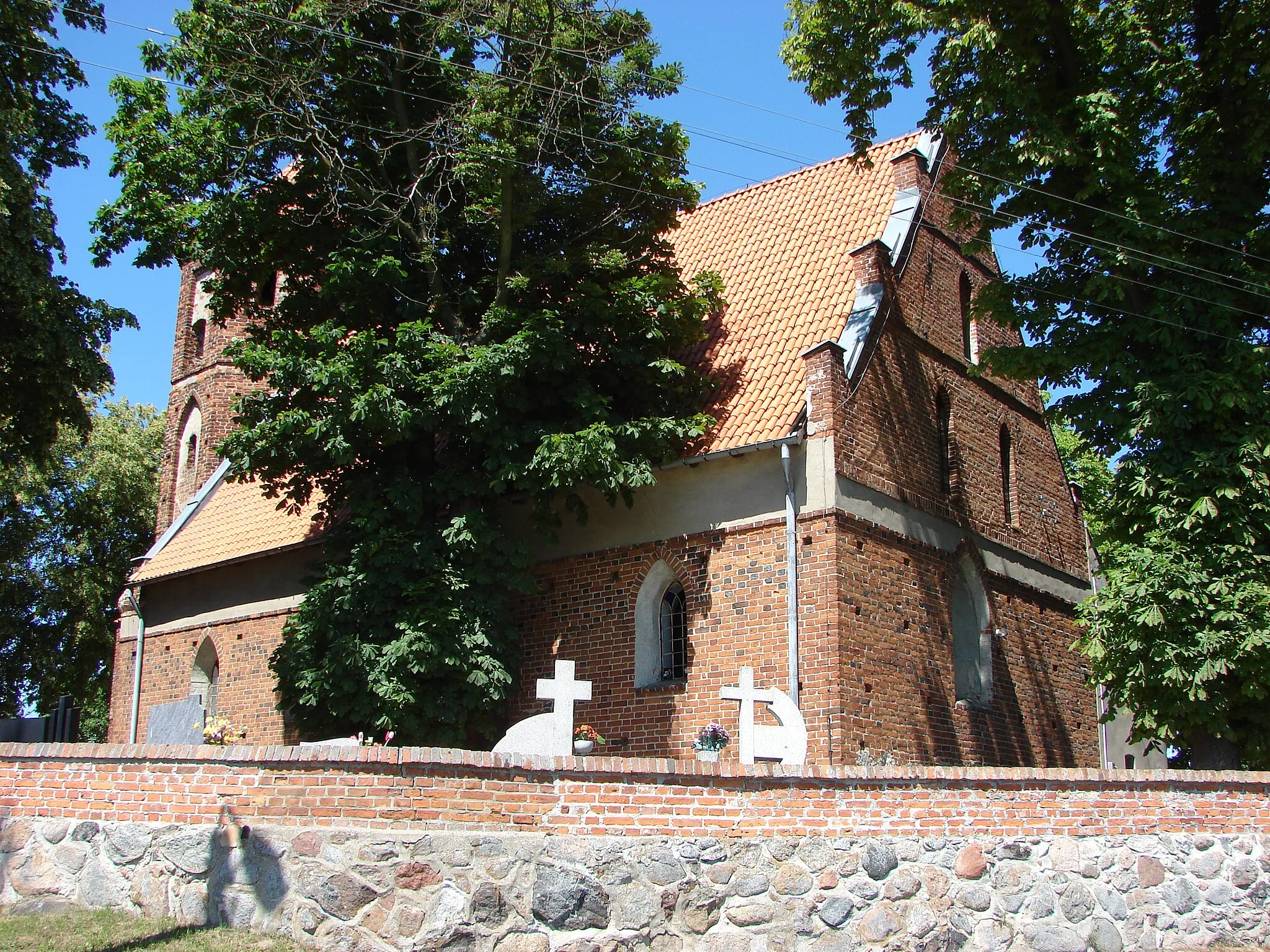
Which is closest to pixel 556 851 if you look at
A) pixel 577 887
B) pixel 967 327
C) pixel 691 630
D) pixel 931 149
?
pixel 577 887

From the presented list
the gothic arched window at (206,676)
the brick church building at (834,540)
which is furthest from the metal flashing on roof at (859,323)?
the gothic arched window at (206,676)

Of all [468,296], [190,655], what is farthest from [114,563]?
[468,296]

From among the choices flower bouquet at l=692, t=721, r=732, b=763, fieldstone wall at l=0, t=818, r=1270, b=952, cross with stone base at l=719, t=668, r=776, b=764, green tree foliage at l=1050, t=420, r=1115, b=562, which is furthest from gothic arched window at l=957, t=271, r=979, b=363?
fieldstone wall at l=0, t=818, r=1270, b=952

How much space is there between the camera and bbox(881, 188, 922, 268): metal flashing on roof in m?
16.7

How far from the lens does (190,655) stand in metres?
22.1

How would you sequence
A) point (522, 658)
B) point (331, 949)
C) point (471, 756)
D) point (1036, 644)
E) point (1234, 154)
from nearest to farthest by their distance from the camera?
1. point (331, 949)
2. point (471, 756)
3. point (1234, 154)
4. point (522, 658)
5. point (1036, 644)

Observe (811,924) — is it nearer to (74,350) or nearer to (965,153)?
(965,153)

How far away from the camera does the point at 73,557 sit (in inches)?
1334

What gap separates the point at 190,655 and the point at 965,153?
15980 millimetres

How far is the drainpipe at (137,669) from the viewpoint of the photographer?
2298 centimetres

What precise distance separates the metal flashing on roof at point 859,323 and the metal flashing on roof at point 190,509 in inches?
545

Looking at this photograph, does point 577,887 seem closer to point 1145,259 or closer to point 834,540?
point 834,540

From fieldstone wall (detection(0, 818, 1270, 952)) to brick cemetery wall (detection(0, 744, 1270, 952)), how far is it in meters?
0.01

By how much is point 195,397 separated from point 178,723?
46.1 feet
